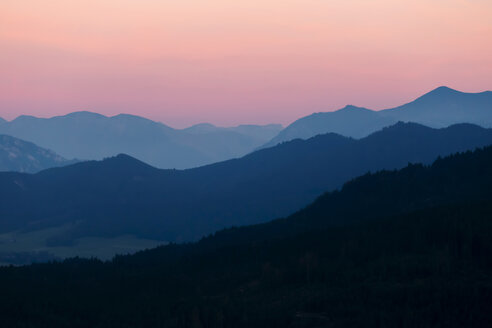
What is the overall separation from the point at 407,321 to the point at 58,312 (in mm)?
83278

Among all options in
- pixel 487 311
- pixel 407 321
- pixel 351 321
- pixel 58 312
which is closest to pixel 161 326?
pixel 58 312

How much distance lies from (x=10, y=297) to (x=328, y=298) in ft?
263

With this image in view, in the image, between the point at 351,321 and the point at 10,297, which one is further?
the point at 10,297

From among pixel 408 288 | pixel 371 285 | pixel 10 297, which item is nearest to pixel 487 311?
pixel 408 288

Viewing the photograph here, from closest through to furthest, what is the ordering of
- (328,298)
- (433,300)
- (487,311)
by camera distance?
(487,311) → (433,300) → (328,298)

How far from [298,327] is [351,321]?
→ 11.7 m

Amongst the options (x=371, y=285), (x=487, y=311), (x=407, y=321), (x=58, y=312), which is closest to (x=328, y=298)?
(x=371, y=285)

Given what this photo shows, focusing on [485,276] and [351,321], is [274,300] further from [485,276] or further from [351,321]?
[485,276]

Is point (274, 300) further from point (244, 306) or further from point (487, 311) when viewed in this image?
point (487, 311)

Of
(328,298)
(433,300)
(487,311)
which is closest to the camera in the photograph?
(487,311)

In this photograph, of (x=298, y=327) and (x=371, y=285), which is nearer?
(x=298, y=327)

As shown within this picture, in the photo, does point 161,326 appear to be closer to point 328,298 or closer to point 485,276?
point 328,298

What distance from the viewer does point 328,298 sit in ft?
607

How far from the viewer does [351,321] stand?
551 ft
